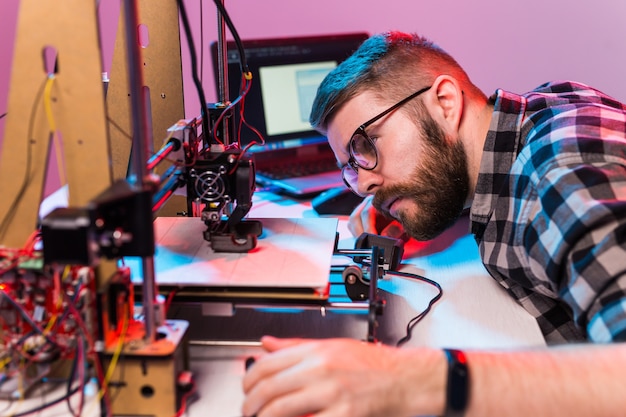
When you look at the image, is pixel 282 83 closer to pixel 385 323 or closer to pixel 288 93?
pixel 288 93

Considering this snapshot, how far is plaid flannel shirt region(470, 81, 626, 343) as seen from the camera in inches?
37.5

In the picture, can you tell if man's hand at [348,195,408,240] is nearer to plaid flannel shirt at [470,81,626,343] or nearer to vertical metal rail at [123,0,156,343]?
plaid flannel shirt at [470,81,626,343]

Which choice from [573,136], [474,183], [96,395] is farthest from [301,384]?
[474,183]

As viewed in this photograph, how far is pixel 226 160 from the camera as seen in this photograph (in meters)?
1.21

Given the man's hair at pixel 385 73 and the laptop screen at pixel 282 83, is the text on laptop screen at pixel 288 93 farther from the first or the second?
the man's hair at pixel 385 73

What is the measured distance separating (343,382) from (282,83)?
1.66 m

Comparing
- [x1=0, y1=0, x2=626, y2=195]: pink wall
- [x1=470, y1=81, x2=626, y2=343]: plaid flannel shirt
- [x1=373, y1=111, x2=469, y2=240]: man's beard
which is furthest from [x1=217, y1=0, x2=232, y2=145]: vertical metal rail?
[x1=0, y1=0, x2=626, y2=195]: pink wall

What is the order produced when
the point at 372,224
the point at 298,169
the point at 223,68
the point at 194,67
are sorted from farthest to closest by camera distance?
the point at 298,169
the point at 372,224
the point at 223,68
the point at 194,67

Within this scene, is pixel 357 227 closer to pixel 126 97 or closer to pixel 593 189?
pixel 126 97

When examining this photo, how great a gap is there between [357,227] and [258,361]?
844 millimetres

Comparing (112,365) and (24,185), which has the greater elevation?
(24,185)

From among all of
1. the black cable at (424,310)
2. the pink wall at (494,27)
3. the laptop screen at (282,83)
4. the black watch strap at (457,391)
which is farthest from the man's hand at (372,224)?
the pink wall at (494,27)

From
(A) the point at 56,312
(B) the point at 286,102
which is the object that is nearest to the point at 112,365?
(A) the point at 56,312

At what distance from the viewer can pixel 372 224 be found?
1.68 m
